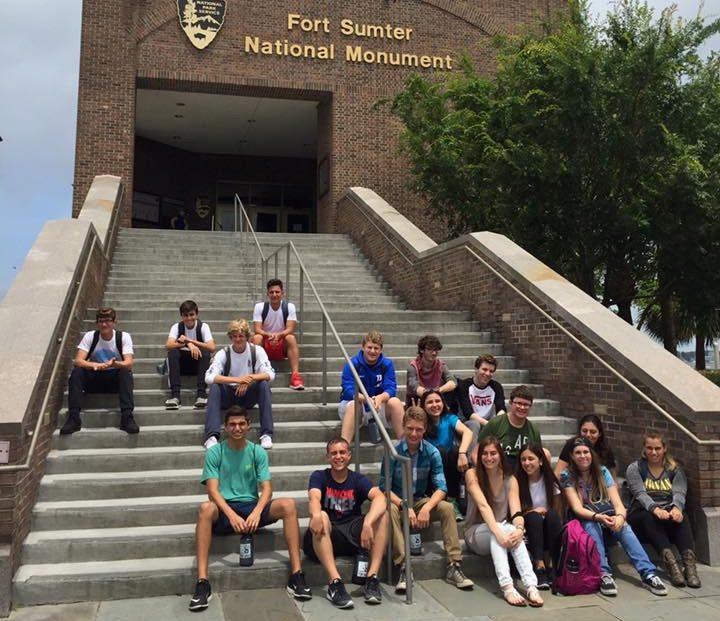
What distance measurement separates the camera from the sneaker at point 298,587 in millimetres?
4379

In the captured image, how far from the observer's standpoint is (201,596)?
4.21m

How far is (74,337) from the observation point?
680 cm

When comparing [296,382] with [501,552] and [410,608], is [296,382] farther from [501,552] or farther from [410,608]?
[410,608]

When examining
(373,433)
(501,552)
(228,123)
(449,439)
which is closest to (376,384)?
(373,433)

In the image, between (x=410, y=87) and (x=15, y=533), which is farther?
(x=410, y=87)

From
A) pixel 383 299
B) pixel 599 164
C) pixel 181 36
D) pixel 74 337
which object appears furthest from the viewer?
pixel 181 36

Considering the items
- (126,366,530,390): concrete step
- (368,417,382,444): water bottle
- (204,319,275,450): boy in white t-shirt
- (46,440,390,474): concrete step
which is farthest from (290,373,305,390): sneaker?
(368,417,382,444): water bottle

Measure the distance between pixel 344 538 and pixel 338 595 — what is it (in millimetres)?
477

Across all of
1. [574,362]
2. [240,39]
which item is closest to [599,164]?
[574,362]

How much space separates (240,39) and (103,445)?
1355 cm

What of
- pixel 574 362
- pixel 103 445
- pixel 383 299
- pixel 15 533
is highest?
pixel 383 299

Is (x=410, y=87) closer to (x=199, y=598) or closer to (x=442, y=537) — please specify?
(x=442, y=537)

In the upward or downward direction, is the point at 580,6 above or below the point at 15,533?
above

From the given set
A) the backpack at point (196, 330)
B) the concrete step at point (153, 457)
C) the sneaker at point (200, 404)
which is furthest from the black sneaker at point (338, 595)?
the backpack at point (196, 330)
